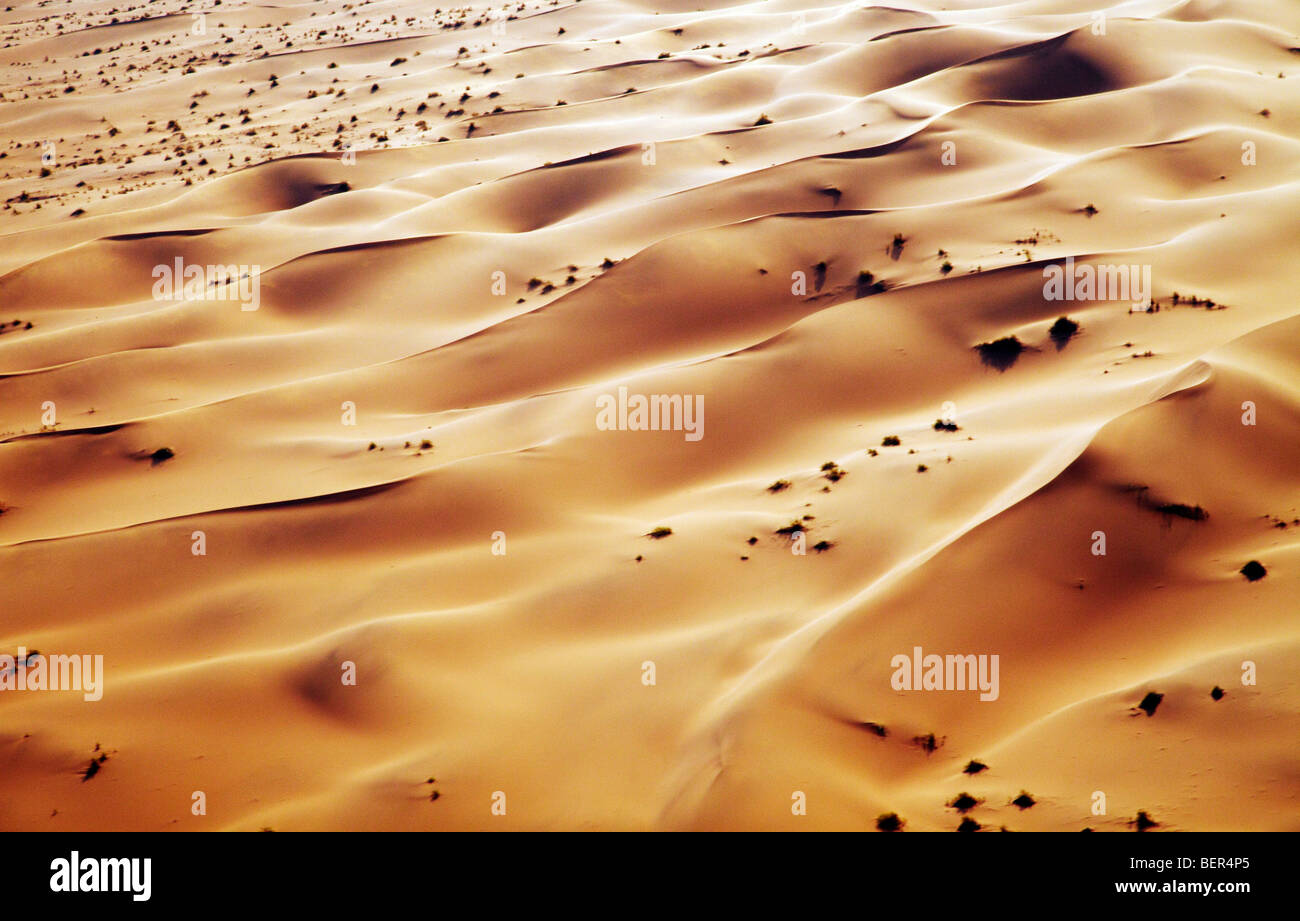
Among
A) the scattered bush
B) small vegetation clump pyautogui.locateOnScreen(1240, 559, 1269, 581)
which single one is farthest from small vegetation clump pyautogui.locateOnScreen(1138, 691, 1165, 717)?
the scattered bush

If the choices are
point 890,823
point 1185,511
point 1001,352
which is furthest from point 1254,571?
point 1001,352

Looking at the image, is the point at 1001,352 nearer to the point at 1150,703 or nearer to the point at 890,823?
the point at 1150,703

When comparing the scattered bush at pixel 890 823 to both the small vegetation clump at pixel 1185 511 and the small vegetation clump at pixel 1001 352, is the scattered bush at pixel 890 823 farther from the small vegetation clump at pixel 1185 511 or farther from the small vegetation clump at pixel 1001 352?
the small vegetation clump at pixel 1001 352

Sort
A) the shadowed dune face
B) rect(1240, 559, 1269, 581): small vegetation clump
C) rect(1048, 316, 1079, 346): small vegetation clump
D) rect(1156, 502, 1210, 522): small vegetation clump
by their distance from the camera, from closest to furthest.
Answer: the shadowed dune face < rect(1240, 559, 1269, 581): small vegetation clump < rect(1156, 502, 1210, 522): small vegetation clump < rect(1048, 316, 1079, 346): small vegetation clump

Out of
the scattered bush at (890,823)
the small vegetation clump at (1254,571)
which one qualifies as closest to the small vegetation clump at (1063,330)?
the small vegetation clump at (1254,571)

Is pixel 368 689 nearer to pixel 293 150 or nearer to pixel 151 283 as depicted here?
pixel 151 283

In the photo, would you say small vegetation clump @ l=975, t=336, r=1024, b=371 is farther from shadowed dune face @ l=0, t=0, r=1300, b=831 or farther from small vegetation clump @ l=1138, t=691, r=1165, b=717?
small vegetation clump @ l=1138, t=691, r=1165, b=717

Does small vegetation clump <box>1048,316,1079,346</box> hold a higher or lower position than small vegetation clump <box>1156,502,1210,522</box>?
higher
